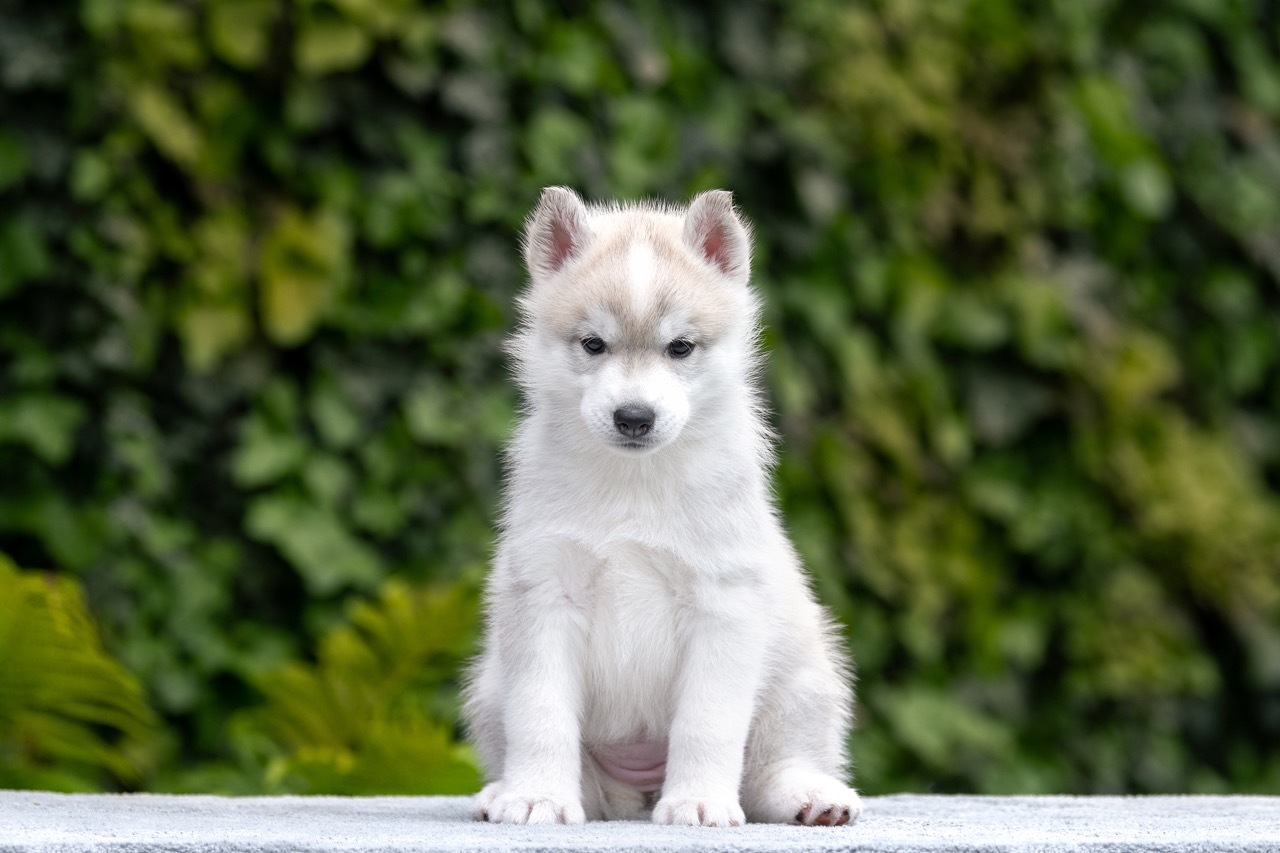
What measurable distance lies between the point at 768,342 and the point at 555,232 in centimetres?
228

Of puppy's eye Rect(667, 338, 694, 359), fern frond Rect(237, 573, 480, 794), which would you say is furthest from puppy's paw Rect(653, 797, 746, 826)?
fern frond Rect(237, 573, 480, 794)

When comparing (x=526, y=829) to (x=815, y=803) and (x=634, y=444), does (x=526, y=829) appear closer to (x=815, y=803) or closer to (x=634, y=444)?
(x=815, y=803)

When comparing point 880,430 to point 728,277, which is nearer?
point 728,277

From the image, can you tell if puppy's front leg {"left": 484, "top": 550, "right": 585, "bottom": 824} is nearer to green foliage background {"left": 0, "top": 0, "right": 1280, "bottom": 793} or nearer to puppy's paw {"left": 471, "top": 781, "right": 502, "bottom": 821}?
puppy's paw {"left": 471, "top": 781, "right": 502, "bottom": 821}

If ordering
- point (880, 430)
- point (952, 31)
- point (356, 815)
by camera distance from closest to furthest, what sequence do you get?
point (356, 815)
point (880, 430)
point (952, 31)

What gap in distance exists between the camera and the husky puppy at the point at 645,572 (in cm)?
327

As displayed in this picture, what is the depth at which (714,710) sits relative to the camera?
3.25 meters

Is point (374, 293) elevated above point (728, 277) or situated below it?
below

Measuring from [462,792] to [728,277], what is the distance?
1.97m

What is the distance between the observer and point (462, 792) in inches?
187

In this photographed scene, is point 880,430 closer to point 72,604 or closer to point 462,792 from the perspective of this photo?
point 462,792

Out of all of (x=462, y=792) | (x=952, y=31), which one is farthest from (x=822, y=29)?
(x=462, y=792)

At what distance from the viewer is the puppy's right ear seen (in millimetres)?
3584

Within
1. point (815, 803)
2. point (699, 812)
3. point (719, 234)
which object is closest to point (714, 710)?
point (699, 812)
